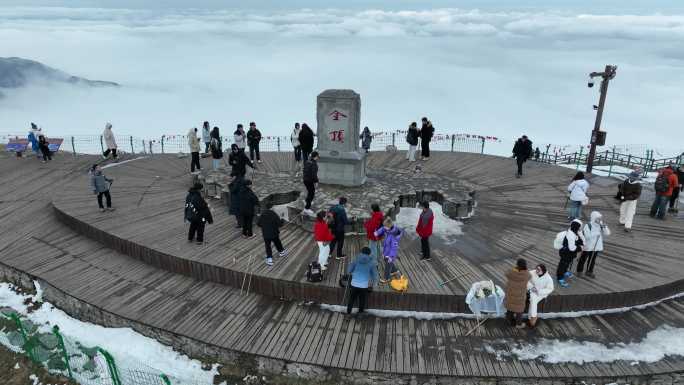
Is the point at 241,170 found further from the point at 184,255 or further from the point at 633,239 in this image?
the point at 633,239

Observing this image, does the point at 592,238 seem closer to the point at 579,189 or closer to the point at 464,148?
the point at 579,189

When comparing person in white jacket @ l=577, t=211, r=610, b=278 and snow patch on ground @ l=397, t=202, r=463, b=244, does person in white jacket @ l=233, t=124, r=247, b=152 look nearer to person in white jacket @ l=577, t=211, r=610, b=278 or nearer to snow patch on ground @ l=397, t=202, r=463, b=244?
snow patch on ground @ l=397, t=202, r=463, b=244

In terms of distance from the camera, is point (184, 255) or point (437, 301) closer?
point (437, 301)

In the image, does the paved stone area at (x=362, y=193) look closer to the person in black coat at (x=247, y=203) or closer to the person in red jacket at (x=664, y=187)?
the person in black coat at (x=247, y=203)

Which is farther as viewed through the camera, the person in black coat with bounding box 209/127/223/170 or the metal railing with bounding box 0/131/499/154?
the metal railing with bounding box 0/131/499/154

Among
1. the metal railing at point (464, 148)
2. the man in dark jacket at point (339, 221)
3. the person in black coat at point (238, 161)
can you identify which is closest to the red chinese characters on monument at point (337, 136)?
the person in black coat at point (238, 161)

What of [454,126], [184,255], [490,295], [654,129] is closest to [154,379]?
[184,255]

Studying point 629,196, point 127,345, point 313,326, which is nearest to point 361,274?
point 313,326

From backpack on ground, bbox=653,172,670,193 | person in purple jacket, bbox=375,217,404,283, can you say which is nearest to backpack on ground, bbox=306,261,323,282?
person in purple jacket, bbox=375,217,404,283

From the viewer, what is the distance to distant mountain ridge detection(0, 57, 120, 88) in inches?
6568

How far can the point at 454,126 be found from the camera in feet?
343

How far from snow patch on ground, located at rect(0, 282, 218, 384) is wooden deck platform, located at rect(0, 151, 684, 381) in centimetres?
47

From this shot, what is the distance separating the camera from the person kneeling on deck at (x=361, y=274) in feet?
29.0

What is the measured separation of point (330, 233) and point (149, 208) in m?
7.68
